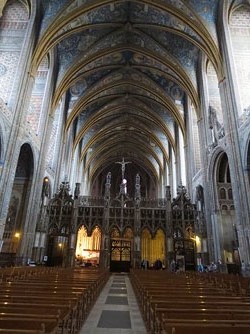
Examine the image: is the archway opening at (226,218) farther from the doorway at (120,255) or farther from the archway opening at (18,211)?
the archway opening at (18,211)

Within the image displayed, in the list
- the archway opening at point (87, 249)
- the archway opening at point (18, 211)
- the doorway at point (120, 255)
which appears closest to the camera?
the archway opening at point (18, 211)

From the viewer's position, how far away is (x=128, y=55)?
2238cm

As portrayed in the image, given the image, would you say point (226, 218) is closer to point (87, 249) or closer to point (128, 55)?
point (87, 249)

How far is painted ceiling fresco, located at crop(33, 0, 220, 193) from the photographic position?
1609 centimetres

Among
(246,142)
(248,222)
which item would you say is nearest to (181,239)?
(248,222)

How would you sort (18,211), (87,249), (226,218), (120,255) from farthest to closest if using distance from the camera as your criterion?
(87,249) → (120,255) → (226,218) → (18,211)

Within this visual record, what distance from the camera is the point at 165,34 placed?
19266mm

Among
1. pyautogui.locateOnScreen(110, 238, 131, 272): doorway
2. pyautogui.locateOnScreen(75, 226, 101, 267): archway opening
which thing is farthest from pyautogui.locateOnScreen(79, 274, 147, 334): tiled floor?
pyautogui.locateOnScreen(75, 226, 101, 267): archway opening

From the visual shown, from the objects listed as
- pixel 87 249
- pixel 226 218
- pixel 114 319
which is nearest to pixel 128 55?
pixel 226 218

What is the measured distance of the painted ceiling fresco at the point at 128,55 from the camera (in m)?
16.1

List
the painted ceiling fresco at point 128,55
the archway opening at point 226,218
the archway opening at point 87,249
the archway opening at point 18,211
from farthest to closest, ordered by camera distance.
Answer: the archway opening at point 87,249, the painted ceiling fresco at point 128,55, the archway opening at point 226,218, the archway opening at point 18,211

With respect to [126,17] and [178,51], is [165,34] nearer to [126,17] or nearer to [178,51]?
[178,51]

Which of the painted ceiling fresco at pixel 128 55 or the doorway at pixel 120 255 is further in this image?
the doorway at pixel 120 255

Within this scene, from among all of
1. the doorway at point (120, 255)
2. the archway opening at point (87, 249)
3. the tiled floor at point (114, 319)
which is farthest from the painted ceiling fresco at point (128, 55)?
the tiled floor at point (114, 319)
